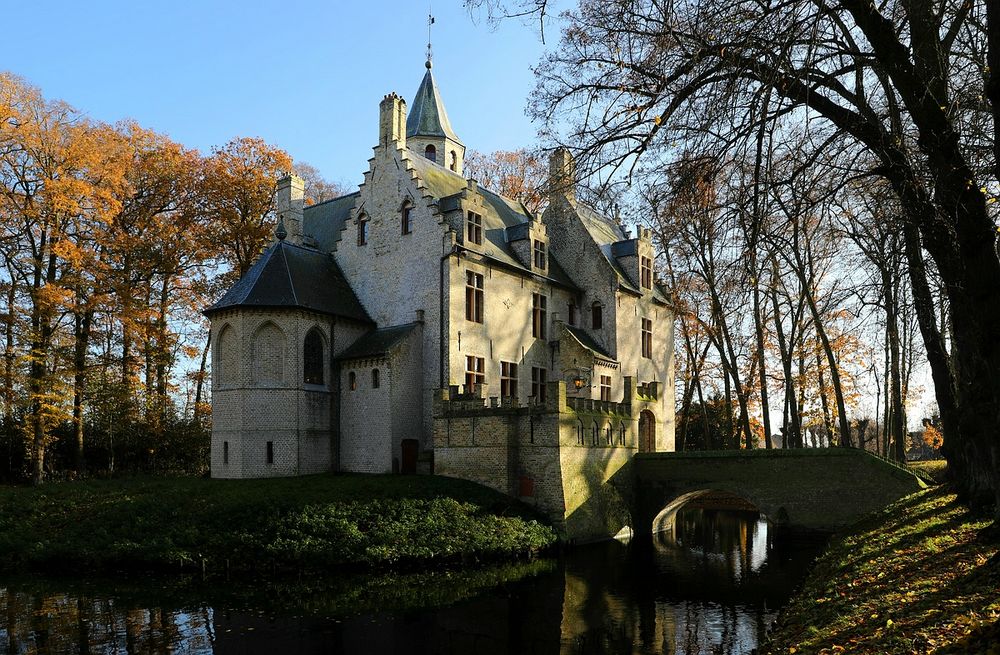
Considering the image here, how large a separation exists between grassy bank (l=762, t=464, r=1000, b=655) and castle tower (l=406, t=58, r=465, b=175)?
28336 mm

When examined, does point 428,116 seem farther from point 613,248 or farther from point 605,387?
point 605,387

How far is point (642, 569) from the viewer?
64.2 feet

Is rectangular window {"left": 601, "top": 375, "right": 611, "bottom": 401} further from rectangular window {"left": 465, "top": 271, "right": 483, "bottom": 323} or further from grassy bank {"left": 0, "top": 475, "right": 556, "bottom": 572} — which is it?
grassy bank {"left": 0, "top": 475, "right": 556, "bottom": 572}

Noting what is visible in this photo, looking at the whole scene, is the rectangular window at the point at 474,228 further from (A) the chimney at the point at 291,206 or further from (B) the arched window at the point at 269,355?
(A) the chimney at the point at 291,206

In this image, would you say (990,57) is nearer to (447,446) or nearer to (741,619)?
(741,619)

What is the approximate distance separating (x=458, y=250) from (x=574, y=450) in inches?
285

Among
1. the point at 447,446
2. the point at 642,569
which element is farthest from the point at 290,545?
the point at 642,569

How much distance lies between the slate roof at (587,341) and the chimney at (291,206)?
35.2 feet

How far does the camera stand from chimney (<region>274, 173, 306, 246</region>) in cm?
2942

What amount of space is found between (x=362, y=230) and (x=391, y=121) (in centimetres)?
389

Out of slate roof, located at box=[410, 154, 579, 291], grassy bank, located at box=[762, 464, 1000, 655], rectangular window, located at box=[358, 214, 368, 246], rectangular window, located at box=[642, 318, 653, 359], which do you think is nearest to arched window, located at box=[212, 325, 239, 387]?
rectangular window, located at box=[358, 214, 368, 246]

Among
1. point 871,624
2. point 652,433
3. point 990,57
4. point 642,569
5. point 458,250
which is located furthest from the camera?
point 652,433

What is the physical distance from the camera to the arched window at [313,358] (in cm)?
2481

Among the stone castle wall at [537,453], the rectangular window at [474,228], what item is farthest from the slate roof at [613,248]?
the stone castle wall at [537,453]
